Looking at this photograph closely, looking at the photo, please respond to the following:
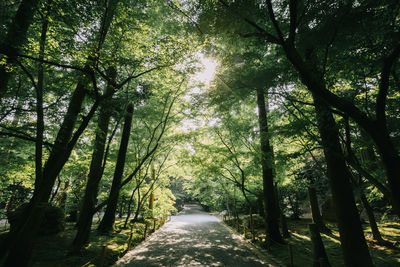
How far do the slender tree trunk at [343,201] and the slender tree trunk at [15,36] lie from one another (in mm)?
7677

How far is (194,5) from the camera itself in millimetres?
6020

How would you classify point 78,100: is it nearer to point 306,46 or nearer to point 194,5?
point 194,5

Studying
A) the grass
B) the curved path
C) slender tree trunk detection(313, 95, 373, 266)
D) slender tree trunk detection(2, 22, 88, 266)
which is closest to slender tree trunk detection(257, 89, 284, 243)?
the curved path

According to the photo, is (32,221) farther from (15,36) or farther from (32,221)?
(15,36)

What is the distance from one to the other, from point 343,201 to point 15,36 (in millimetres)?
9835

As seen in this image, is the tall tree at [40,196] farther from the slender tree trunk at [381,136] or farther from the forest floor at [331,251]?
the forest floor at [331,251]

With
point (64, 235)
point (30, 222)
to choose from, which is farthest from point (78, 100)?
point (64, 235)

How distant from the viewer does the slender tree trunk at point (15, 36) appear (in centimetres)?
378

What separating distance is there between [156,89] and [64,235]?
930cm

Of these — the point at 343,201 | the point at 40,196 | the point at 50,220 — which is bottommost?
the point at 50,220

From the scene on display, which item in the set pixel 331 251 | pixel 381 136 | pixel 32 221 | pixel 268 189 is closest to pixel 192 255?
pixel 268 189

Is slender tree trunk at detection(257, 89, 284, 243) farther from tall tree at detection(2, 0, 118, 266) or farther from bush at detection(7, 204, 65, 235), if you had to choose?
bush at detection(7, 204, 65, 235)

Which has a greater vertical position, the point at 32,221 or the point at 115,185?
the point at 115,185

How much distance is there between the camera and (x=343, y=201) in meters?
5.23
